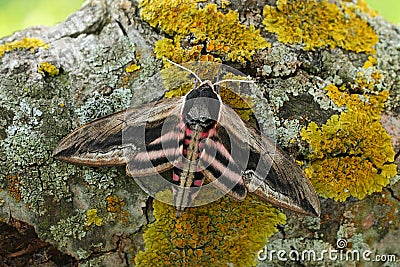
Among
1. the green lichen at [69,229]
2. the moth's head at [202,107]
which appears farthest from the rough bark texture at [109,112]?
the moth's head at [202,107]

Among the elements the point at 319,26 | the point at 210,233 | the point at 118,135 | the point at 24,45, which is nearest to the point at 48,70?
the point at 24,45

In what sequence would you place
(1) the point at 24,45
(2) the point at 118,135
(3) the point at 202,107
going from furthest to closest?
(1) the point at 24,45
(2) the point at 118,135
(3) the point at 202,107

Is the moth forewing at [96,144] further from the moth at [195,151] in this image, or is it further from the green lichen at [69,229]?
the green lichen at [69,229]

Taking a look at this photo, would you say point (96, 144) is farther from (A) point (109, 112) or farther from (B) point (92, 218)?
(B) point (92, 218)

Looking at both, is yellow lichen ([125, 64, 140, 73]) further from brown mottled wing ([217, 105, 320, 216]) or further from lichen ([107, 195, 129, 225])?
lichen ([107, 195, 129, 225])

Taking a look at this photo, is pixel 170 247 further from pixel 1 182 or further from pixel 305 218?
pixel 1 182
